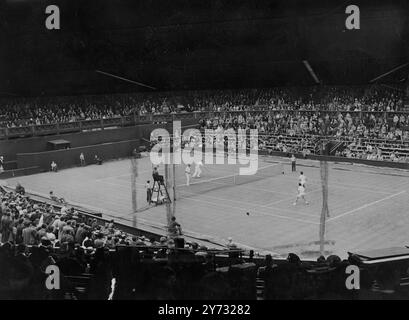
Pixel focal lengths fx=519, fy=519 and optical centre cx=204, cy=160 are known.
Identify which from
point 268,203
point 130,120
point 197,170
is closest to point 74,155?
point 130,120

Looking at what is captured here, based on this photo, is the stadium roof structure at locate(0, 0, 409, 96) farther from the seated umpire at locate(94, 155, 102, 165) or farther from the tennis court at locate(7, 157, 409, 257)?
the seated umpire at locate(94, 155, 102, 165)

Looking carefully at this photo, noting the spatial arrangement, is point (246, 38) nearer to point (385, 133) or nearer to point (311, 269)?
point (311, 269)

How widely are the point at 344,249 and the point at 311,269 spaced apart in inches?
380

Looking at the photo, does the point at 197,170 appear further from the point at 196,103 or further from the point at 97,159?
the point at 196,103

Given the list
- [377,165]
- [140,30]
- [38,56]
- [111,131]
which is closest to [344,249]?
[140,30]

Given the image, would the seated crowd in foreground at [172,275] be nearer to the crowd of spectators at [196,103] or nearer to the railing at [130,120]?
the crowd of spectators at [196,103]

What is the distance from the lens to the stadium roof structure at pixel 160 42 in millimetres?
13234

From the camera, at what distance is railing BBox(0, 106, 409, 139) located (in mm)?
34969

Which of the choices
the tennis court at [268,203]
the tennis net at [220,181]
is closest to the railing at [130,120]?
the tennis court at [268,203]

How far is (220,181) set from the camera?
94.3 feet

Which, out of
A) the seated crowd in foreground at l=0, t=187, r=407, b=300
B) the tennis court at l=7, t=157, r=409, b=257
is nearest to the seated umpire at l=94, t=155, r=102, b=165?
the tennis court at l=7, t=157, r=409, b=257

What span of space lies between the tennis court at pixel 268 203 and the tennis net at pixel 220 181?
5cm

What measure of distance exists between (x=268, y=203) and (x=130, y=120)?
67.3 feet

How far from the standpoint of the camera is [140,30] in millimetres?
13531
